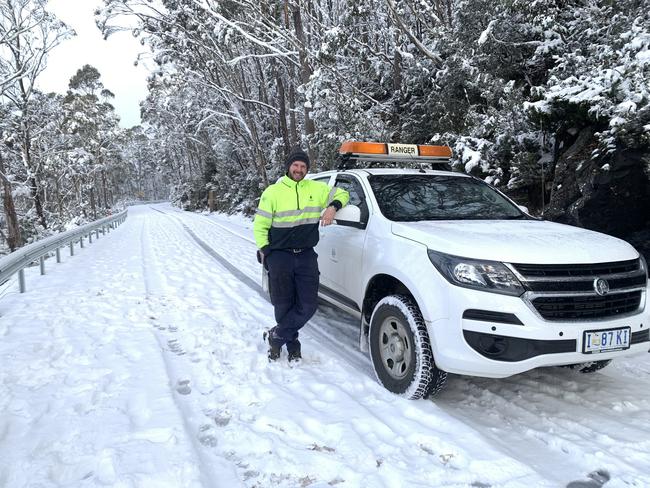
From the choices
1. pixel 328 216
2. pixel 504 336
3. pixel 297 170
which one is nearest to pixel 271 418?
pixel 504 336

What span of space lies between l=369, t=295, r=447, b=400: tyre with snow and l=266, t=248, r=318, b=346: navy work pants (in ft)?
2.21

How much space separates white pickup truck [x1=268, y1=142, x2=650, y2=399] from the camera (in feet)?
9.27

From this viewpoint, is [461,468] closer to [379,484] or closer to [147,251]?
[379,484]

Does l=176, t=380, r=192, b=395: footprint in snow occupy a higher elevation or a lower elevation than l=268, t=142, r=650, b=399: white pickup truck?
lower

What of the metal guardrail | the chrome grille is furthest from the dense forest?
the metal guardrail

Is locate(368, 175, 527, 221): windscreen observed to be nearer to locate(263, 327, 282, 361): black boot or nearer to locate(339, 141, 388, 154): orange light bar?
locate(339, 141, 388, 154): orange light bar

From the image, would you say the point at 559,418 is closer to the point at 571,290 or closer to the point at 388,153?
the point at 571,290

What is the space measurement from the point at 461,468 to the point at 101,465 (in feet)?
6.70

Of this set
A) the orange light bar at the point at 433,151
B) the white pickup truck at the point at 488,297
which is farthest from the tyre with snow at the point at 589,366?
the orange light bar at the point at 433,151

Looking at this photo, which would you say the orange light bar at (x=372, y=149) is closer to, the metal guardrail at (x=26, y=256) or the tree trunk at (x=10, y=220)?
the metal guardrail at (x=26, y=256)

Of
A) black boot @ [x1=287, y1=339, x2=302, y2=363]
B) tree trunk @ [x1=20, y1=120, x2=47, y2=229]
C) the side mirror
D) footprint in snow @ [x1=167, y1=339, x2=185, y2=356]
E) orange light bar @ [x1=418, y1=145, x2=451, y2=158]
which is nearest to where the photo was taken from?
the side mirror

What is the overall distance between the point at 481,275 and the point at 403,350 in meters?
0.89

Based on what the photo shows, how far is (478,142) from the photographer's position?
932 cm

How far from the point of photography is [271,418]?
3080 mm
